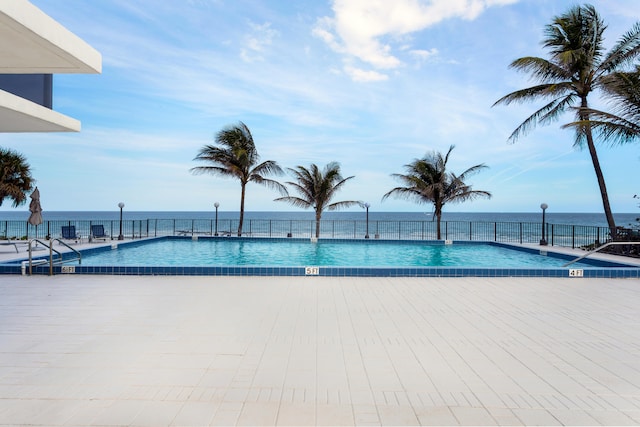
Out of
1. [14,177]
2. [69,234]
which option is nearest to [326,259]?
[69,234]

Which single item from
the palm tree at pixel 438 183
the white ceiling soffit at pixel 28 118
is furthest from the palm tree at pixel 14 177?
the palm tree at pixel 438 183

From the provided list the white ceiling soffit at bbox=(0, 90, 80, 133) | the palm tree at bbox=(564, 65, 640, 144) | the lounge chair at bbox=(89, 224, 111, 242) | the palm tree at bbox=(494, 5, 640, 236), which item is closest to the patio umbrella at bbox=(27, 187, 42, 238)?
the lounge chair at bbox=(89, 224, 111, 242)

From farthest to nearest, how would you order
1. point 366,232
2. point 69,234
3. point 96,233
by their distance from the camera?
point 366,232, point 96,233, point 69,234

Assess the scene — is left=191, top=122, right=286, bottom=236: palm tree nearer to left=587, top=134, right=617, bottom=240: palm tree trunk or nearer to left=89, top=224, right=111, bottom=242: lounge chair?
left=89, top=224, right=111, bottom=242: lounge chair

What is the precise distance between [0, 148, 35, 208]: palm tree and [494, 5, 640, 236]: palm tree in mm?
19091

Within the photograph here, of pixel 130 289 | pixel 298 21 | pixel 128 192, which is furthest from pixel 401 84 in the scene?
pixel 128 192

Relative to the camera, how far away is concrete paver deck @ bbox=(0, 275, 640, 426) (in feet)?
7.64

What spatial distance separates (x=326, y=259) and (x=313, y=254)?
1.04 meters

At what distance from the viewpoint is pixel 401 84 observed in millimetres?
15953

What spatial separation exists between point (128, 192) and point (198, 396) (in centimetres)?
3624

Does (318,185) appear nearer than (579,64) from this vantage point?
No

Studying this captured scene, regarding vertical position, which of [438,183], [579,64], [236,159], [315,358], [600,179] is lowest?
[315,358]

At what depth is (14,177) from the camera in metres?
16.4

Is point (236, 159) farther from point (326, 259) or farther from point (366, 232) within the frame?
point (326, 259)
